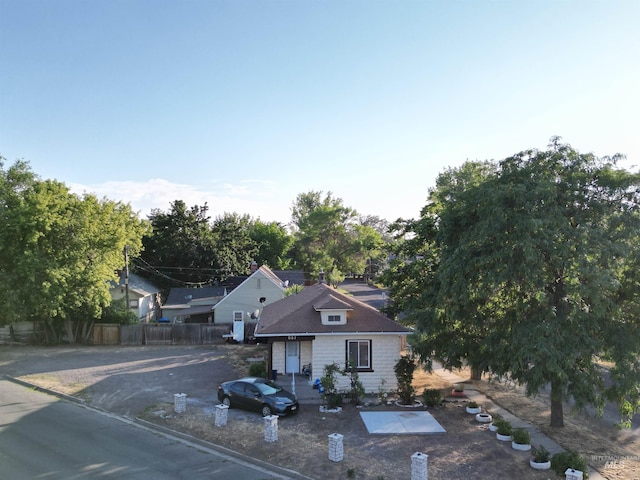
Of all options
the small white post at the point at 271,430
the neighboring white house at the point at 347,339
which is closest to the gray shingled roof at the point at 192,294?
the neighboring white house at the point at 347,339

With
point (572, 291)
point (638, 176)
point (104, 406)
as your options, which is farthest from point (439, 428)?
point (104, 406)

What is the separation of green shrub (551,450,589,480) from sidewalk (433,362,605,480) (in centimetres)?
82

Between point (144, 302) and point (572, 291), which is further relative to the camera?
point (144, 302)

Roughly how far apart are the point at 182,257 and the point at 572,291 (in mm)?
42205

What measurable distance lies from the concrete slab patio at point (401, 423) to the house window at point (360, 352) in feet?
10.6

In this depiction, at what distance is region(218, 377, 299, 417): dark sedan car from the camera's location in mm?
17312

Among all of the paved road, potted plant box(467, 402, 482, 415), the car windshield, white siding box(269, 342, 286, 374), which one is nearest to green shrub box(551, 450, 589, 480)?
potted plant box(467, 402, 482, 415)

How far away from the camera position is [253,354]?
101 feet

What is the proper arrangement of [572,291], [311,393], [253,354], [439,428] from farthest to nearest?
[253,354] < [311,393] < [439,428] < [572,291]

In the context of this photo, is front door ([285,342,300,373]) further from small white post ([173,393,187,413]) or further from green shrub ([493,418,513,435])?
green shrub ([493,418,513,435])

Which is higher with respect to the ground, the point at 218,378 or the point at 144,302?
the point at 144,302

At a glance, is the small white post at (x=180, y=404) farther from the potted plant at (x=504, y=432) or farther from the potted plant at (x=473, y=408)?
the potted plant at (x=504, y=432)

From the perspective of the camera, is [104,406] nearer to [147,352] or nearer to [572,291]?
[147,352]

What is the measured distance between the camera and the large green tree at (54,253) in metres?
29.9
